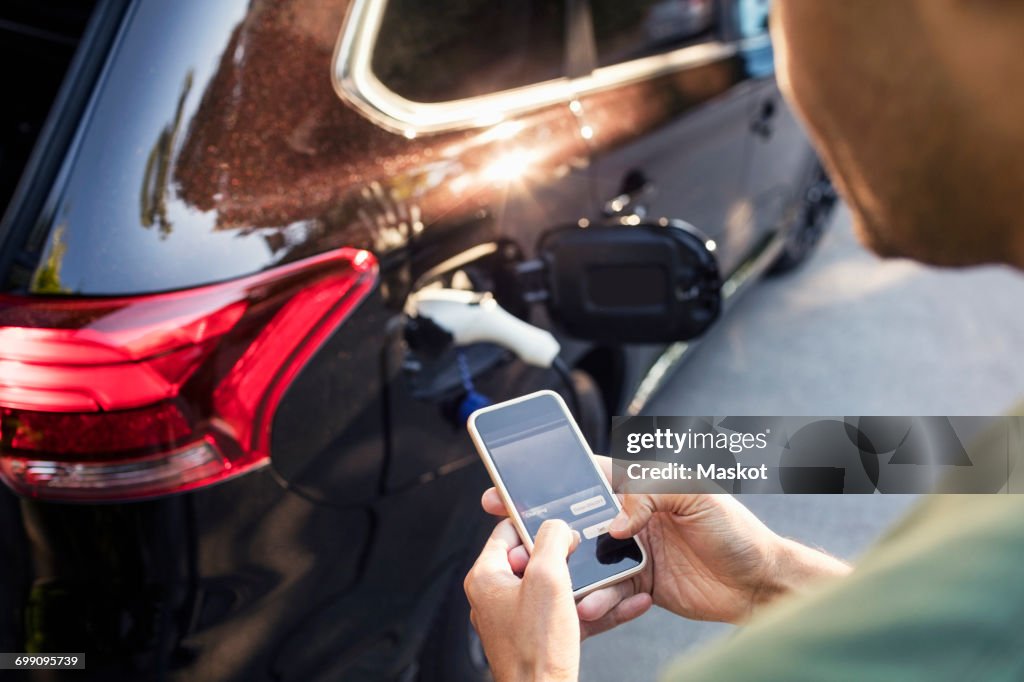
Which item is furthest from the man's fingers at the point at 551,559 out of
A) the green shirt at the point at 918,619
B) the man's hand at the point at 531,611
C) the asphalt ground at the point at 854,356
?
the asphalt ground at the point at 854,356

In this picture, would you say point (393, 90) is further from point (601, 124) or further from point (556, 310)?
point (601, 124)

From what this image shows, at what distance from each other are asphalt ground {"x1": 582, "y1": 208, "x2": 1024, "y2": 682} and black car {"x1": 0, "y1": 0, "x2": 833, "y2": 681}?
1.53 meters

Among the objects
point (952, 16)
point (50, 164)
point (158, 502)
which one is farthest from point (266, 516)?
point (952, 16)

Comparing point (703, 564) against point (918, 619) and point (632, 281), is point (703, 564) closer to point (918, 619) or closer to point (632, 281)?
point (632, 281)

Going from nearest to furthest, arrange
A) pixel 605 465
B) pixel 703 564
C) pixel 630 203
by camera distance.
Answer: pixel 703 564 < pixel 605 465 < pixel 630 203

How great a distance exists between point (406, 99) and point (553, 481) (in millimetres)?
798

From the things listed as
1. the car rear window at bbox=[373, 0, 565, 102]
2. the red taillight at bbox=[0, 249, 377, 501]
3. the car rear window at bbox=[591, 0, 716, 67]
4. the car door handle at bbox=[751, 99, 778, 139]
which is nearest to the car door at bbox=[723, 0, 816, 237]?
the car door handle at bbox=[751, 99, 778, 139]

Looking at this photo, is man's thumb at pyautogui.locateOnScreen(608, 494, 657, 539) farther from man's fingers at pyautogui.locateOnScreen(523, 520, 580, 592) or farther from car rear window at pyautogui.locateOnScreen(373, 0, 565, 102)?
car rear window at pyautogui.locateOnScreen(373, 0, 565, 102)

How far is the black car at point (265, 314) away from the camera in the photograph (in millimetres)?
1381

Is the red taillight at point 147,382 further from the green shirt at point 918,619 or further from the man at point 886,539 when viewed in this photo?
the green shirt at point 918,619

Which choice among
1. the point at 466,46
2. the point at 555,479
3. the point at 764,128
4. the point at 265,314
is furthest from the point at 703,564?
the point at 764,128

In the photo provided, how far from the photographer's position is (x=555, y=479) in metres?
1.37

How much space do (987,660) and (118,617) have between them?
1276 millimetres

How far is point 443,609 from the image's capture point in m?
1.83
